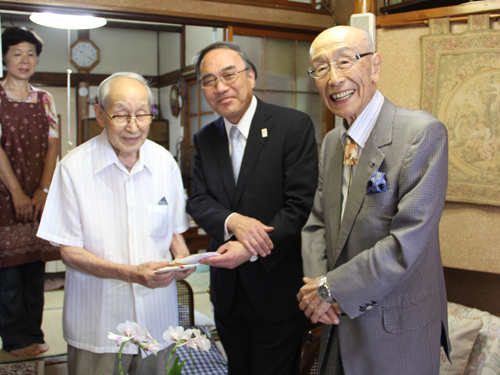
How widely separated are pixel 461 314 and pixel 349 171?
1.42 m

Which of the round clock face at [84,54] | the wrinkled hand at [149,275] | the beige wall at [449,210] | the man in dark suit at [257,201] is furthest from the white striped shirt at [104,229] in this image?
the round clock face at [84,54]

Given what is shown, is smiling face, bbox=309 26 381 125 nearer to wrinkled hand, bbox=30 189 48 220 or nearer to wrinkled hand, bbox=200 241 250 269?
wrinkled hand, bbox=200 241 250 269

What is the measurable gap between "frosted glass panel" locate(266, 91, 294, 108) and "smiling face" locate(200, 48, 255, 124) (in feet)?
5.93

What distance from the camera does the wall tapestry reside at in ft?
8.19

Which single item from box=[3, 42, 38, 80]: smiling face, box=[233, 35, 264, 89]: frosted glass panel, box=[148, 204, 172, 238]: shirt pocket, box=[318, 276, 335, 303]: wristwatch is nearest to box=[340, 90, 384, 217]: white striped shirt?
box=[318, 276, 335, 303]: wristwatch

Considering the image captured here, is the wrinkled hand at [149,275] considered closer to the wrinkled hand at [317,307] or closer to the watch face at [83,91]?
the wrinkled hand at [317,307]

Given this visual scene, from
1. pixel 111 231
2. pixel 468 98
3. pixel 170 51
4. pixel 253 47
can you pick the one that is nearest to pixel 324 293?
pixel 111 231

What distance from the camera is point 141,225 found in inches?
70.0

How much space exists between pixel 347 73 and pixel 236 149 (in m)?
0.72

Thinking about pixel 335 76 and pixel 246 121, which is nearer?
pixel 335 76

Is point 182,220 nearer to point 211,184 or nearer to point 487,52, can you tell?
point 211,184

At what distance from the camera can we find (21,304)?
341cm

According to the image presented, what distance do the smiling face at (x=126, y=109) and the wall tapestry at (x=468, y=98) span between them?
1.74 metres

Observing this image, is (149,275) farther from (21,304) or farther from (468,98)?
(21,304)
